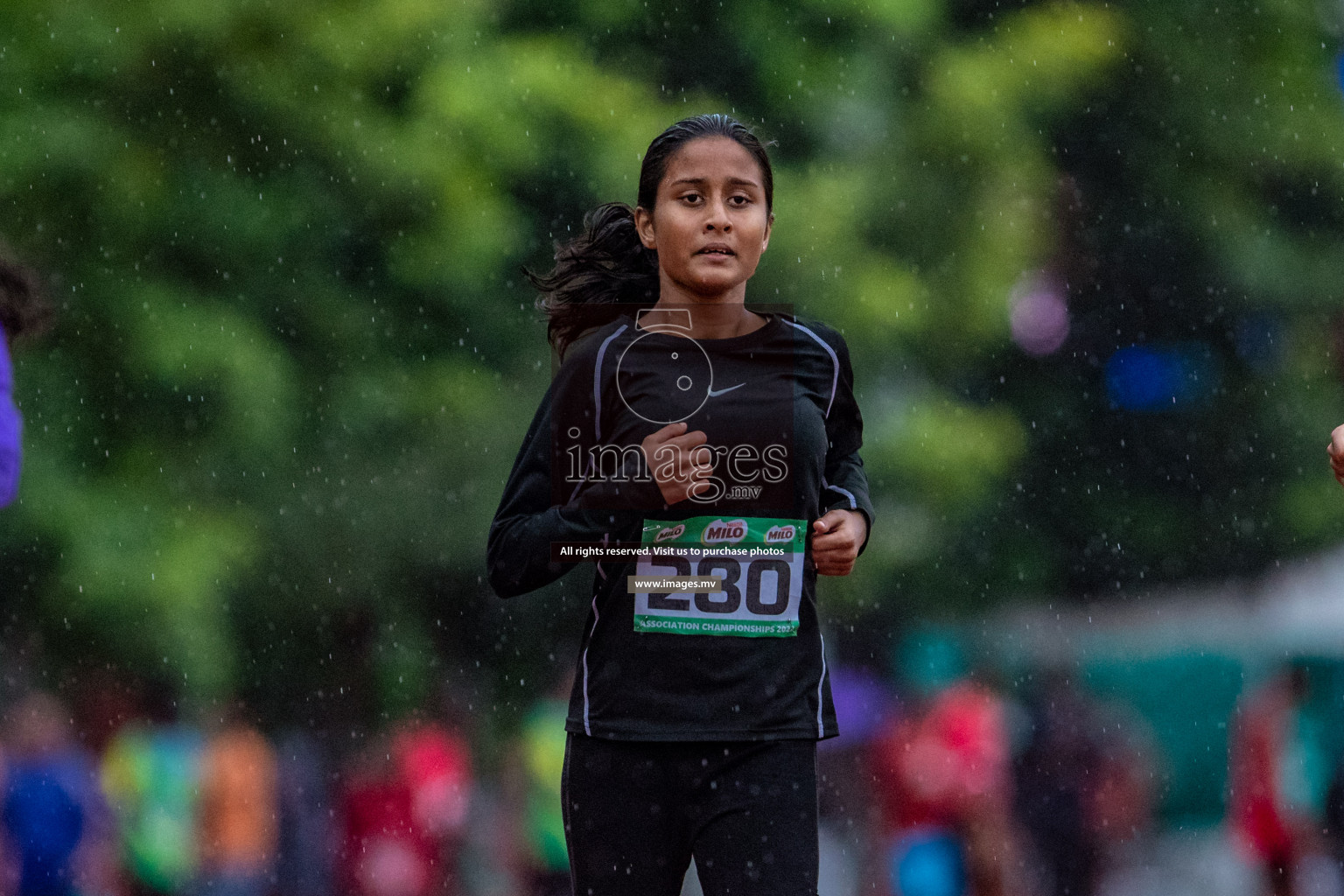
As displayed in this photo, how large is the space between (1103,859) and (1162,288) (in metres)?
1.99

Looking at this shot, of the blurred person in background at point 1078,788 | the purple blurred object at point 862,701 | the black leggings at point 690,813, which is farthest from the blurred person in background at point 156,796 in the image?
the black leggings at point 690,813

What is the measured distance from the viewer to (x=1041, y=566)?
241 inches

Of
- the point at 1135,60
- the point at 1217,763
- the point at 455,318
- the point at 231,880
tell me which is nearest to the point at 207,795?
the point at 231,880

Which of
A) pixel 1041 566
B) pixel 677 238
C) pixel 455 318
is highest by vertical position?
pixel 455 318

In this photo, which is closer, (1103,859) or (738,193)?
(738,193)

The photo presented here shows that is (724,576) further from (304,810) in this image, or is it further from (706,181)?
(304,810)

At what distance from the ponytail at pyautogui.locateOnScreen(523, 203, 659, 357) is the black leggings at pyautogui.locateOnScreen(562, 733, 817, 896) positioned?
2.34 ft

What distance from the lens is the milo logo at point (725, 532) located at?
2.57 m

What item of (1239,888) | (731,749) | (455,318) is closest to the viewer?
(731,749)

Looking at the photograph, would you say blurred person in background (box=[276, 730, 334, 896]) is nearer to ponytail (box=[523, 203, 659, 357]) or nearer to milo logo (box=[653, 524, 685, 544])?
ponytail (box=[523, 203, 659, 357])

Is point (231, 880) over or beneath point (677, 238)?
beneath

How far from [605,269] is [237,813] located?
3.42 metres

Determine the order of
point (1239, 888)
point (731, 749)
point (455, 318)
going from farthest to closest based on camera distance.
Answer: point (1239, 888), point (455, 318), point (731, 749)

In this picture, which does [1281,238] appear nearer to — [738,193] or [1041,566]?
[1041,566]
